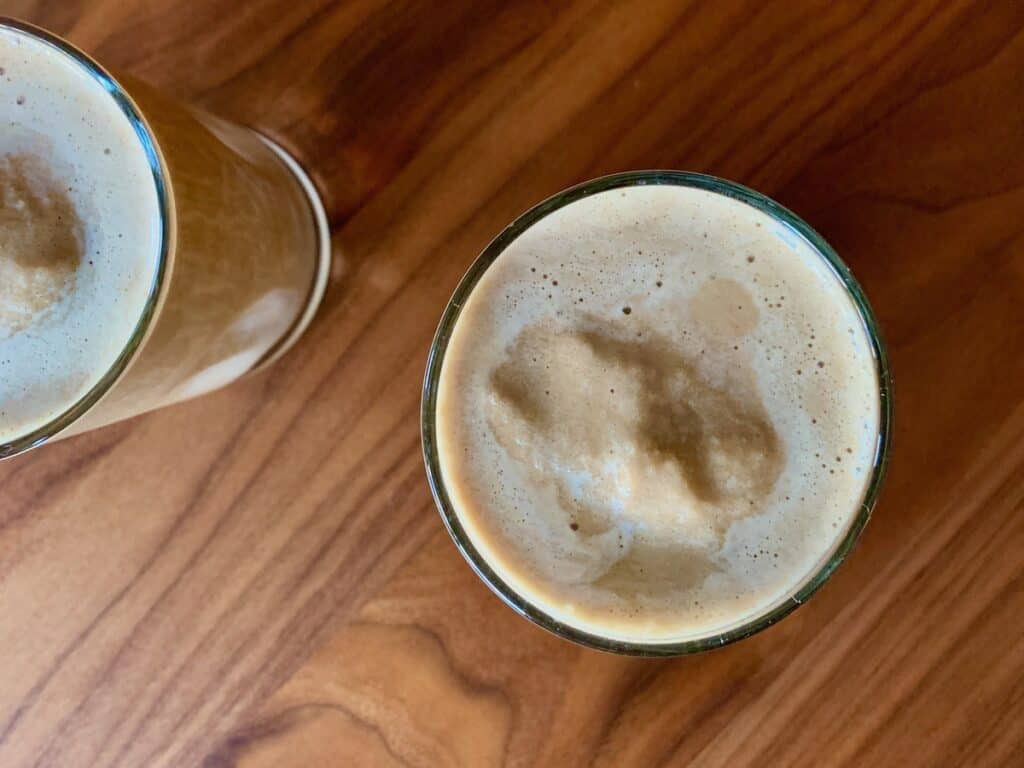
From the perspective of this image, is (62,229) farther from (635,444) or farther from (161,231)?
(635,444)

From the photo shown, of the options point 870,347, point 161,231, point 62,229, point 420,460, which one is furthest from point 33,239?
point 870,347

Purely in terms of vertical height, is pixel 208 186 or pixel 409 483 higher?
pixel 208 186

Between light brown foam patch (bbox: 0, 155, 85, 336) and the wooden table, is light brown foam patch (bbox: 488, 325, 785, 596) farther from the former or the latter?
light brown foam patch (bbox: 0, 155, 85, 336)

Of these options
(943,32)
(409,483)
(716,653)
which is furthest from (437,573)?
(943,32)

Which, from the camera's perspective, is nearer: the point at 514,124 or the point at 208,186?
the point at 208,186

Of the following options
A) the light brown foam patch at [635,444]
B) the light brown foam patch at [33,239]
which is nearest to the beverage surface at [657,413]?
the light brown foam patch at [635,444]

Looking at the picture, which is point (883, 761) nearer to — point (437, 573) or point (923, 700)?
point (923, 700)

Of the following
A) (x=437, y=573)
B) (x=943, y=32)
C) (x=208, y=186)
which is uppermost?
(x=943, y=32)
